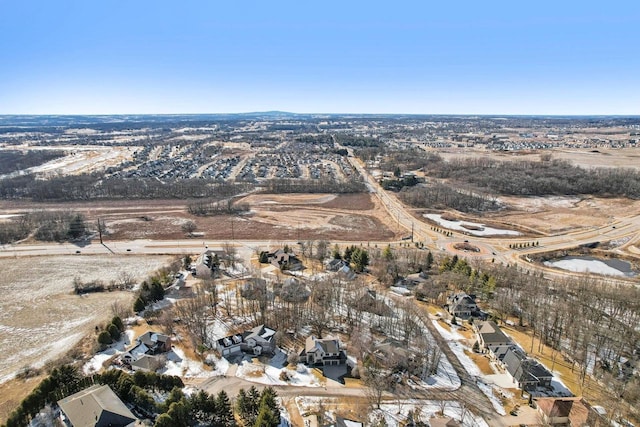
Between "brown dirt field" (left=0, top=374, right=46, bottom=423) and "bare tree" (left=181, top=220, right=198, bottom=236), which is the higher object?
"bare tree" (left=181, top=220, right=198, bottom=236)

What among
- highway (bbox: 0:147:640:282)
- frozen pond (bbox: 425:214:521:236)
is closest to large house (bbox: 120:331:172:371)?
highway (bbox: 0:147:640:282)

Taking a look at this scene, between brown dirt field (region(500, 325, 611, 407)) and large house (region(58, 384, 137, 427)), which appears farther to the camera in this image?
brown dirt field (region(500, 325, 611, 407))

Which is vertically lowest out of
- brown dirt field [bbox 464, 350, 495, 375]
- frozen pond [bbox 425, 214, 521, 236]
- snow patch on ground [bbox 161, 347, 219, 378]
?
brown dirt field [bbox 464, 350, 495, 375]

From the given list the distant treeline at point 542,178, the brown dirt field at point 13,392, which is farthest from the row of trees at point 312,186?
the brown dirt field at point 13,392

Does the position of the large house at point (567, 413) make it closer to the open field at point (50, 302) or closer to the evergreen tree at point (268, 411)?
the evergreen tree at point (268, 411)

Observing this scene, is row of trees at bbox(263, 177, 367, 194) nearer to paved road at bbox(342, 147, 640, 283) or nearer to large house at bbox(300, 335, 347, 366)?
paved road at bbox(342, 147, 640, 283)

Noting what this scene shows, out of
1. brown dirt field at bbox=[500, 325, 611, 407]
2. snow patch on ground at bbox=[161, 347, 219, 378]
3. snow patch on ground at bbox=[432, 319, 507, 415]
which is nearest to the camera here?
snow patch on ground at bbox=[432, 319, 507, 415]

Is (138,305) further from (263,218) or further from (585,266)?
(585,266)
